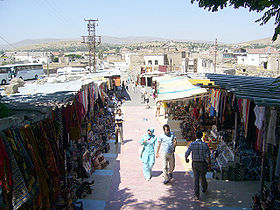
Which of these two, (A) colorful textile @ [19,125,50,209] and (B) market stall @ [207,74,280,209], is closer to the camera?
(A) colorful textile @ [19,125,50,209]

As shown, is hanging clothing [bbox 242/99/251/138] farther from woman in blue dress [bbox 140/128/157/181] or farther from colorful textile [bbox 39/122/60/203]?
colorful textile [bbox 39/122/60/203]

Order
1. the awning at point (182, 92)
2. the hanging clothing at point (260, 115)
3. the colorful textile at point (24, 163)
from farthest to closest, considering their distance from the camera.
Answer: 1. the awning at point (182, 92)
2. the hanging clothing at point (260, 115)
3. the colorful textile at point (24, 163)

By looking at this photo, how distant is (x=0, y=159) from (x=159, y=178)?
4892 mm

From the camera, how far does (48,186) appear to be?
146 inches

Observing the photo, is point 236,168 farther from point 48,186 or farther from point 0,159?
point 0,159

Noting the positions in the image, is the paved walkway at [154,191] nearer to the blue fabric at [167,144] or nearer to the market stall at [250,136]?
the market stall at [250,136]

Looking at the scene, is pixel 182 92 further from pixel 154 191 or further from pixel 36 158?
pixel 36 158

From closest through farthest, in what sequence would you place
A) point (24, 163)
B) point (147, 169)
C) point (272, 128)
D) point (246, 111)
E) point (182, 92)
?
point (24, 163) → point (272, 128) → point (246, 111) → point (147, 169) → point (182, 92)

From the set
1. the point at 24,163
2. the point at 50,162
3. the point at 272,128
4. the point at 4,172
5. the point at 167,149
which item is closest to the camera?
the point at 4,172

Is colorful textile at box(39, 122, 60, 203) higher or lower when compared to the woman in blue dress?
higher

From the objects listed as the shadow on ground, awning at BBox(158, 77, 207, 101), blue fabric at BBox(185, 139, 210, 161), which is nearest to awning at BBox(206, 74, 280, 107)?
awning at BBox(158, 77, 207, 101)

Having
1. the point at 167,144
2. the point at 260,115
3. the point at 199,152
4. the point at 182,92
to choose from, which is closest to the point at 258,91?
the point at 260,115

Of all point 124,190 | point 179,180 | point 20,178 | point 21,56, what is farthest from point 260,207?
point 21,56

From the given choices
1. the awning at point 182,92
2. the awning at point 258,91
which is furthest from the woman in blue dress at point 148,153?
the awning at point 258,91
